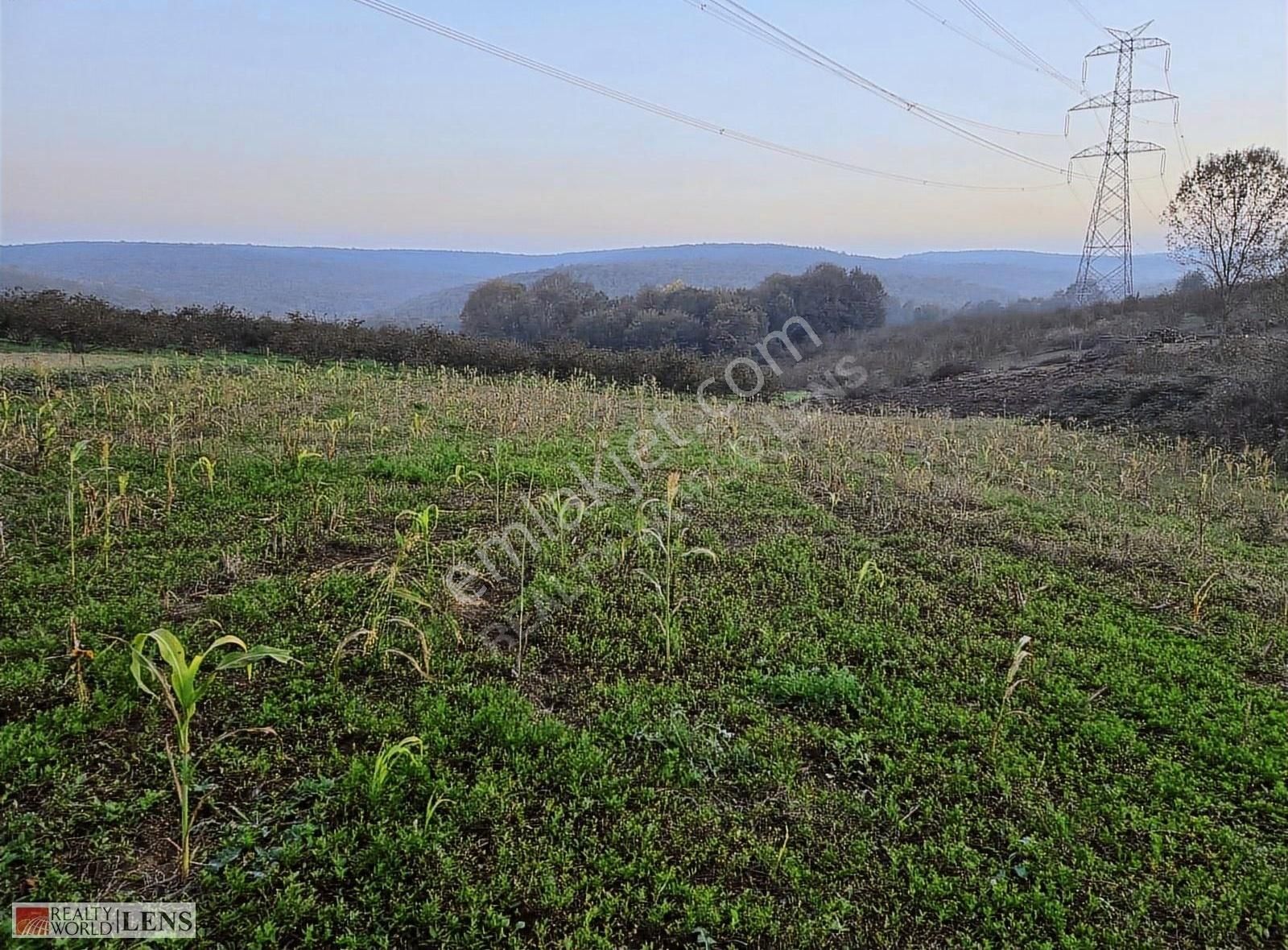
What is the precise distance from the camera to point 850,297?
114 feet

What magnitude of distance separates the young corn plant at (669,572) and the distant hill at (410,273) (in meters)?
21.9

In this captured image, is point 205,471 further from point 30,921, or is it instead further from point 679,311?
point 679,311

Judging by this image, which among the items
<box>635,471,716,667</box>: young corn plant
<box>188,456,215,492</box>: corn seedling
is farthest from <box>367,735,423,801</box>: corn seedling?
<box>188,456,215,492</box>: corn seedling

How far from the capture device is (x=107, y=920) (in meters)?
1.81

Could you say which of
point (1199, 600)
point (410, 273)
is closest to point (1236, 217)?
point (1199, 600)

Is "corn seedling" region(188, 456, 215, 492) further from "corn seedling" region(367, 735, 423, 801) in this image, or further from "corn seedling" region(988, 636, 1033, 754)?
"corn seedling" region(988, 636, 1033, 754)

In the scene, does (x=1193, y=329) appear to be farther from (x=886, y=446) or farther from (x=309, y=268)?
(x=309, y=268)

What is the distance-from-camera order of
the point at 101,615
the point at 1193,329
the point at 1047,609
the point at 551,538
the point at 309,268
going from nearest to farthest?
the point at 101,615
the point at 1047,609
the point at 551,538
the point at 1193,329
the point at 309,268

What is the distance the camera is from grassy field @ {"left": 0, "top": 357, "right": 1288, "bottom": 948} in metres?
2.03

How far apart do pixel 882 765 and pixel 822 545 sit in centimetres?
243

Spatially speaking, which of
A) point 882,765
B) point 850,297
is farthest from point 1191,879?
point 850,297

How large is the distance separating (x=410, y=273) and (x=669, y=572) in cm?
6339

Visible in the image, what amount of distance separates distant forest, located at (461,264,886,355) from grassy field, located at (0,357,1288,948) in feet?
A: 78.1

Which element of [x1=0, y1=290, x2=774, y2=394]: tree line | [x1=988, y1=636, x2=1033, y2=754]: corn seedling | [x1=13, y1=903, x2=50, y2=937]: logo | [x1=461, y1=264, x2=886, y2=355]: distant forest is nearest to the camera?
[x1=13, y1=903, x2=50, y2=937]: logo
